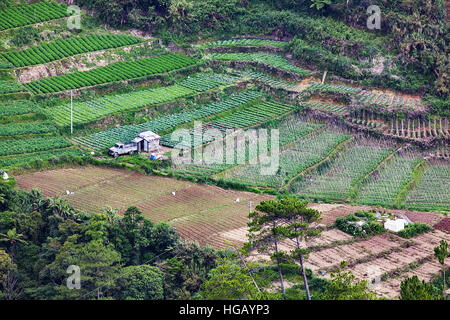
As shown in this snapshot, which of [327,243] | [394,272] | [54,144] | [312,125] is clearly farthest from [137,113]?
[394,272]

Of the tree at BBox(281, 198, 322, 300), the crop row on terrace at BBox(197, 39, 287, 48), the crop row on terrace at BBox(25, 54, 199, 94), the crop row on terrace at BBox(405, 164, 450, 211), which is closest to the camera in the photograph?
the tree at BBox(281, 198, 322, 300)

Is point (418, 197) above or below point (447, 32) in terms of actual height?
below

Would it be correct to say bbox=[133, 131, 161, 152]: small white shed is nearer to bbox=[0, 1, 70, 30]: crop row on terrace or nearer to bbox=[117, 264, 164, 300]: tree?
bbox=[117, 264, 164, 300]: tree

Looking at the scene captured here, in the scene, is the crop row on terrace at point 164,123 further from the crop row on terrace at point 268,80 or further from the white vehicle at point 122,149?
the crop row on terrace at point 268,80

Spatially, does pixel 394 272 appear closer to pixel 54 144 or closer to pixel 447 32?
pixel 54 144

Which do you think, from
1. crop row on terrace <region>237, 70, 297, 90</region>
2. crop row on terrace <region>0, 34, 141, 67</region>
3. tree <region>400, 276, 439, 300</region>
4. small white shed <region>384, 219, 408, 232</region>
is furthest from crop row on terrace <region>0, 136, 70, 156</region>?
tree <region>400, 276, 439, 300</region>

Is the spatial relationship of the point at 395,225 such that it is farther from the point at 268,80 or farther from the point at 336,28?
the point at 336,28

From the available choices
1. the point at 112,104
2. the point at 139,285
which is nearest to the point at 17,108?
the point at 112,104
